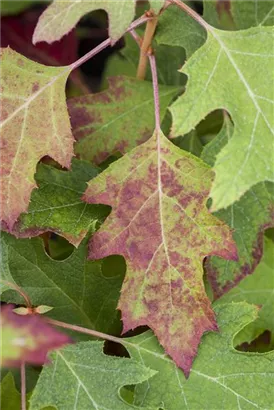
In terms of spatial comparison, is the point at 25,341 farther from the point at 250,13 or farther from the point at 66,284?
the point at 250,13

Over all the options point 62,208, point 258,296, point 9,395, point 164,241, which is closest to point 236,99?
point 164,241

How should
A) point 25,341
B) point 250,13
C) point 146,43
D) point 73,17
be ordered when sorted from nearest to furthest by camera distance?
point 25,341, point 73,17, point 146,43, point 250,13

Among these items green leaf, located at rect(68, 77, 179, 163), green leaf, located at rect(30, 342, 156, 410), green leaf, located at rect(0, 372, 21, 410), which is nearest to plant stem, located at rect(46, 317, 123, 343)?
green leaf, located at rect(30, 342, 156, 410)

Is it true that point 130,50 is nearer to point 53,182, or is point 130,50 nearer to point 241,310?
point 53,182

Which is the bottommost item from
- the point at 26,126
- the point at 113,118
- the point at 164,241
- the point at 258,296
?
the point at 258,296

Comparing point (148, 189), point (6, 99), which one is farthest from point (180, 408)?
point (6, 99)

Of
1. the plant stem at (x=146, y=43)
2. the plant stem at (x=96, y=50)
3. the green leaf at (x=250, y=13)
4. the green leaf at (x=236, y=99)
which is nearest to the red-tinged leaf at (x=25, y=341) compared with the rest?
the green leaf at (x=236, y=99)

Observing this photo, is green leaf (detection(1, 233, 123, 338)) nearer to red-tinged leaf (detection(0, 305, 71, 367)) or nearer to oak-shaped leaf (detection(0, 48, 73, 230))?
oak-shaped leaf (detection(0, 48, 73, 230))
